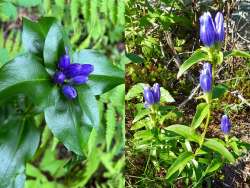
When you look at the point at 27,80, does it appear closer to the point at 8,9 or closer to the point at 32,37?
the point at 32,37

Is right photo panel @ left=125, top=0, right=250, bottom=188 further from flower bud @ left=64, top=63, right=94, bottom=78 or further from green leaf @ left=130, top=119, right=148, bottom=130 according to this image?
flower bud @ left=64, top=63, right=94, bottom=78

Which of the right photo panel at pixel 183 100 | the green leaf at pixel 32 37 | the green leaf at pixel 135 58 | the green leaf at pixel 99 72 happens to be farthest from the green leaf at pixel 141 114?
the green leaf at pixel 32 37

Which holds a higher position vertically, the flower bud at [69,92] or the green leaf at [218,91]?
the flower bud at [69,92]

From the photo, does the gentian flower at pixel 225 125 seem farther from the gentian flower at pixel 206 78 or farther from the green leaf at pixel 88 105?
the green leaf at pixel 88 105

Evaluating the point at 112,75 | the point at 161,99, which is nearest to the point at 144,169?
the point at 161,99

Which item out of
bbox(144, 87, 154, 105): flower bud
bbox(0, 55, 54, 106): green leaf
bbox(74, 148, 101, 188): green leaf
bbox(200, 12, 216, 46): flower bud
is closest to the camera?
bbox(0, 55, 54, 106): green leaf

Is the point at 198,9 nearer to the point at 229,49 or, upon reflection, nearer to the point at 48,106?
the point at 229,49

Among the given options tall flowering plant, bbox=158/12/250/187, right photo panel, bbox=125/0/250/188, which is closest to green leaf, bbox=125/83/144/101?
right photo panel, bbox=125/0/250/188
